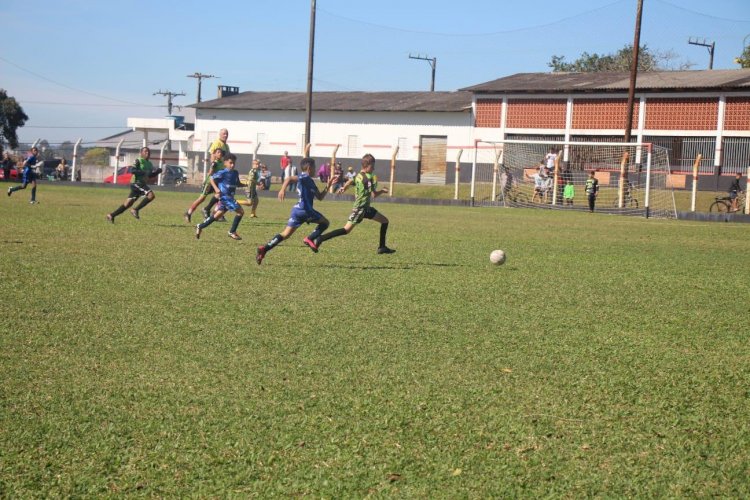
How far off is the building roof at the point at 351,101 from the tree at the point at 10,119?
12.6m

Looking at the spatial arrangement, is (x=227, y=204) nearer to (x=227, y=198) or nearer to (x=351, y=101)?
(x=227, y=198)

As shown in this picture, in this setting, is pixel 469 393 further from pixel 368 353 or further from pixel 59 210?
pixel 59 210

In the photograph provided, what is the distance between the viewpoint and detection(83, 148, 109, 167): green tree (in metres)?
78.3

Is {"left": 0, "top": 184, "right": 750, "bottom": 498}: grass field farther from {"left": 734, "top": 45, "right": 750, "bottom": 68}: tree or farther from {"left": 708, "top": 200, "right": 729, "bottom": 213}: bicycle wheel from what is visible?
{"left": 734, "top": 45, "right": 750, "bottom": 68}: tree

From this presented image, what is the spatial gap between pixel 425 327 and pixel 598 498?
4402mm

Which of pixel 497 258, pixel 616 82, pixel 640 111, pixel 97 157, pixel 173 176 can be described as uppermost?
pixel 616 82

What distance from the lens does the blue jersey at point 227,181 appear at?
1739 centimetres

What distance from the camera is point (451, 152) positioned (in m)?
58.9

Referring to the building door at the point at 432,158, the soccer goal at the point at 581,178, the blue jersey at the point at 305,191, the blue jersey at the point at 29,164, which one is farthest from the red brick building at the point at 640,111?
the blue jersey at the point at 305,191

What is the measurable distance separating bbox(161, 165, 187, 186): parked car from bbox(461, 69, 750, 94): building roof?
57.8 ft

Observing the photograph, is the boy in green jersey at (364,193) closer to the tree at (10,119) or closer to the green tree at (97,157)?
the tree at (10,119)

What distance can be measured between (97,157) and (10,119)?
50.9ft

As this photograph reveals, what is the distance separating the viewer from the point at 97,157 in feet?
270

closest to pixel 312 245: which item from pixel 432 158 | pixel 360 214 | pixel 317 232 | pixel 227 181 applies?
pixel 317 232
